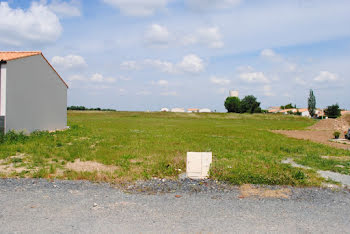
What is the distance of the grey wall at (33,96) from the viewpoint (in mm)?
17250

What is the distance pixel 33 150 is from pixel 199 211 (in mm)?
10178

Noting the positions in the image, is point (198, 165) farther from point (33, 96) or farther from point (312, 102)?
point (312, 102)

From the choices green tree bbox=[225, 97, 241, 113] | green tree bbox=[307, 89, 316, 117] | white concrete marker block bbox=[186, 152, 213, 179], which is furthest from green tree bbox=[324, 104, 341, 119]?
white concrete marker block bbox=[186, 152, 213, 179]

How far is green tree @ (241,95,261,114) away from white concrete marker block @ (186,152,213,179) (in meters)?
123

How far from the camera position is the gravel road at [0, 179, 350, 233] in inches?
184

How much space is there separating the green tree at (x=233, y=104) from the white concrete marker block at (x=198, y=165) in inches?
4847

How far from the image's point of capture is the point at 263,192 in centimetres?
686

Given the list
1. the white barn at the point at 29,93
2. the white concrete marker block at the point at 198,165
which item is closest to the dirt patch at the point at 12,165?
the white concrete marker block at the point at 198,165

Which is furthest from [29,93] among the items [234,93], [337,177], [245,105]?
[234,93]

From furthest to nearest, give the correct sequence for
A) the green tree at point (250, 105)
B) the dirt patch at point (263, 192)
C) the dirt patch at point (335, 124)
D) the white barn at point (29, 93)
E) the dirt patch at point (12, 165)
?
the green tree at point (250, 105)
the dirt patch at point (335, 124)
the white barn at point (29, 93)
the dirt patch at point (12, 165)
the dirt patch at point (263, 192)

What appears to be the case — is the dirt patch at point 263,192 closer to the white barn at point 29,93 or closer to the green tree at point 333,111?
the white barn at point 29,93

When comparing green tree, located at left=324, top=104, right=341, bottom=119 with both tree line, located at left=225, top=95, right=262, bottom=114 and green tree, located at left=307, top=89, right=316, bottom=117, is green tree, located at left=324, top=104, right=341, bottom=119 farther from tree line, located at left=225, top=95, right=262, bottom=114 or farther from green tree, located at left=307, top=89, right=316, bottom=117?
tree line, located at left=225, top=95, right=262, bottom=114

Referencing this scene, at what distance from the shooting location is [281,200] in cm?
628

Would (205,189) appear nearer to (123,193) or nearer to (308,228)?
(123,193)
